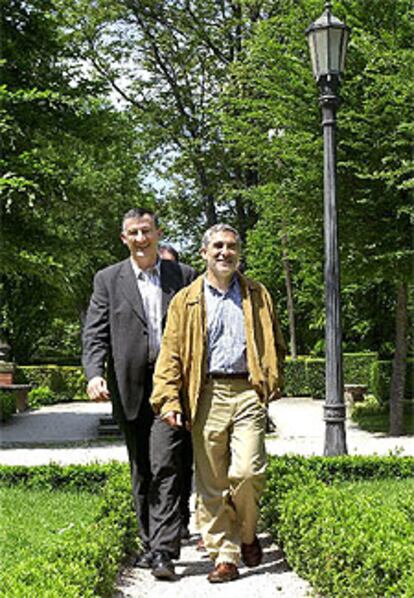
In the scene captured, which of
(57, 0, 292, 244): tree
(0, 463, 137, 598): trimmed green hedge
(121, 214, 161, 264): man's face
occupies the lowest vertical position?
(0, 463, 137, 598): trimmed green hedge

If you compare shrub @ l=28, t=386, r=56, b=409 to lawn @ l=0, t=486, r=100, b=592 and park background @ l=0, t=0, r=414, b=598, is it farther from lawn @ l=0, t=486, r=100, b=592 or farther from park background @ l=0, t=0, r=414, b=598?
lawn @ l=0, t=486, r=100, b=592

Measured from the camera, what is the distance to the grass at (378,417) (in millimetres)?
16617

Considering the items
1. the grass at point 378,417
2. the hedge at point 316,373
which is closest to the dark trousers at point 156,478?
the grass at point 378,417

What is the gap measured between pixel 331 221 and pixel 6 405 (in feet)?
43.6

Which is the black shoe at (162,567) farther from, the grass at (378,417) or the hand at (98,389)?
the grass at (378,417)

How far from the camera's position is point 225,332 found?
514 centimetres

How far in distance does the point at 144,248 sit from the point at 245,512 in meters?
1.76

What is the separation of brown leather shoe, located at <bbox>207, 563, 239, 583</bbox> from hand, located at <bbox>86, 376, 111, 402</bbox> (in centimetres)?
118

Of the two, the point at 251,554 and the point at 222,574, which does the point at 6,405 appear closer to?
the point at 251,554

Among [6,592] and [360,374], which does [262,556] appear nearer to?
[6,592]

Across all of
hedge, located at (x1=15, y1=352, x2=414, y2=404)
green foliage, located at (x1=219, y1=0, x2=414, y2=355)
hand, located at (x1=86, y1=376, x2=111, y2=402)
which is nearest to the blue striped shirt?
hand, located at (x1=86, y1=376, x2=111, y2=402)

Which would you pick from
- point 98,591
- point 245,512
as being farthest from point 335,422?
point 98,591

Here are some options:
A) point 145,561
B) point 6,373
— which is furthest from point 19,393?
point 145,561

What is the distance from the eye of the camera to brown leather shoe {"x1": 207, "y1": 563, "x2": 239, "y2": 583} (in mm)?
4988
